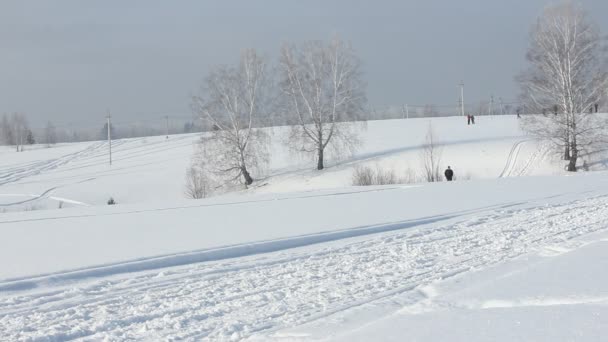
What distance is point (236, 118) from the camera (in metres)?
42.0

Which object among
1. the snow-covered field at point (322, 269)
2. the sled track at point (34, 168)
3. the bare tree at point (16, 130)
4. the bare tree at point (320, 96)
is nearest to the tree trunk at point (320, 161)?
the bare tree at point (320, 96)

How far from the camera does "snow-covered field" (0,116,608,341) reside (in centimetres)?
571

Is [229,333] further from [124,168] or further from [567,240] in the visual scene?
[124,168]

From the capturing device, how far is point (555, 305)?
573 cm

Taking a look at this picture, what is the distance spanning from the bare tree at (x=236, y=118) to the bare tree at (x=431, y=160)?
35.3 feet

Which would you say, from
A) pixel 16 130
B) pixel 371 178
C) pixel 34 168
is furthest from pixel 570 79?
pixel 16 130

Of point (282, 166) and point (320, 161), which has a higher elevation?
point (320, 161)

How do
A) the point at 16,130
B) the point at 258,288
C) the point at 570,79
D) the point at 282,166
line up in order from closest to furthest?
the point at 258,288, the point at 570,79, the point at 282,166, the point at 16,130

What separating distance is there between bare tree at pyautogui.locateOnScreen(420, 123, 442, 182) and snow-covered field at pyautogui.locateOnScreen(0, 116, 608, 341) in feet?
51.0

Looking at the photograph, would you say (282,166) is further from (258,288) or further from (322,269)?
(258,288)

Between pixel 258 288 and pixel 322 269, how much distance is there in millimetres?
1375

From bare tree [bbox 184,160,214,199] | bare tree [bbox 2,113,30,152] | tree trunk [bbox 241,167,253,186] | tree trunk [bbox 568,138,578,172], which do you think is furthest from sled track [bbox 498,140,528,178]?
bare tree [bbox 2,113,30,152]

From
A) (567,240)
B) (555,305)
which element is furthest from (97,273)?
(567,240)

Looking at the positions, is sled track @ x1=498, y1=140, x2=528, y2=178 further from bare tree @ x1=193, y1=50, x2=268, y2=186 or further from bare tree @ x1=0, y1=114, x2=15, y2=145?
bare tree @ x1=0, y1=114, x2=15, y2=145
